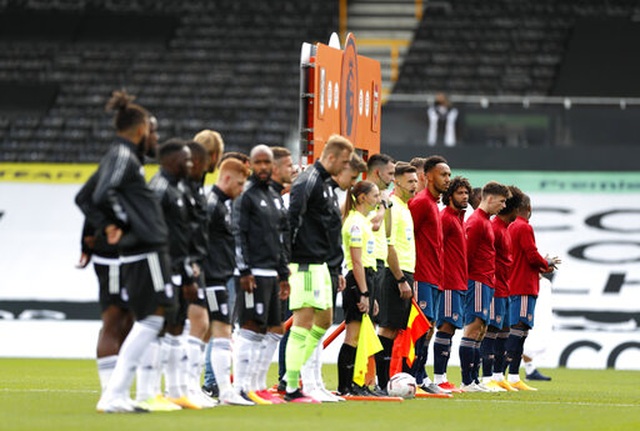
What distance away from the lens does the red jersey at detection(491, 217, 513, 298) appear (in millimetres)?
14469

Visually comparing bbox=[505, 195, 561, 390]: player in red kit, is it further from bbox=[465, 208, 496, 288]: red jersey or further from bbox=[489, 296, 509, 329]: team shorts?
bbox=[465, 208, 496, 288]: red jersey

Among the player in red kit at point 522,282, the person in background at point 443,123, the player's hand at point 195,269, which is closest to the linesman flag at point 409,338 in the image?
the player in red kit at point 522,282

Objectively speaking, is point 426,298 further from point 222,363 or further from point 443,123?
point 443,123

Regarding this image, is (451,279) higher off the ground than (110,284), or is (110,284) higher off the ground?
(110,284)

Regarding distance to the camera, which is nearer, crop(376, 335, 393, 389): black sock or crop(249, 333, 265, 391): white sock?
crop(249, 333, 265, 391): white sock

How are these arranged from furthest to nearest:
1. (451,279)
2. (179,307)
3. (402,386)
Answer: (451,279) < (402,386) < (179,307)

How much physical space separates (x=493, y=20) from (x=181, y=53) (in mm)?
6557

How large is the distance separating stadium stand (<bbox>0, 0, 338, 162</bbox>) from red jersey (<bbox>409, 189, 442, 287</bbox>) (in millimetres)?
13624


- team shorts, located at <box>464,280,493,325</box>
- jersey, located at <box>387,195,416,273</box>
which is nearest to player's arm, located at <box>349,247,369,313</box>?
jersey, located at <box>387,195,416,273</box>

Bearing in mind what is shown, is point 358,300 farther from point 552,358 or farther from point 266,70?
point 266,70

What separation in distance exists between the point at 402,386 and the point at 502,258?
117 inches

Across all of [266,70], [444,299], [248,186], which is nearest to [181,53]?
[266,70]

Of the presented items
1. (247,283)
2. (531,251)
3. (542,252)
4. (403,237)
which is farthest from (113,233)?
(542,252)

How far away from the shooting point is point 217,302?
10.5m
